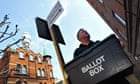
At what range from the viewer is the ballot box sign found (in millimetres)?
1728

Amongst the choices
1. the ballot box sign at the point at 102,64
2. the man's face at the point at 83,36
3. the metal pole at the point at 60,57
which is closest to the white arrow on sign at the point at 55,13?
the metal pole at the point at 60,57

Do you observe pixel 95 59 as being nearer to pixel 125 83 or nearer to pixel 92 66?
pixel 92 66

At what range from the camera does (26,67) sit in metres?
31.5

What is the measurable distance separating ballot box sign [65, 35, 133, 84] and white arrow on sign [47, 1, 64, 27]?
0.84m

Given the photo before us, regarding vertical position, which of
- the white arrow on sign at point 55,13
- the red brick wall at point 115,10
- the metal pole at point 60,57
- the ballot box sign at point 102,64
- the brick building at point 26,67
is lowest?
the ballot box sign at point 102,64

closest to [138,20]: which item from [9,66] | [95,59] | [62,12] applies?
[62,12]

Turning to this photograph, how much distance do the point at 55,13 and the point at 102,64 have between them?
3.83ft

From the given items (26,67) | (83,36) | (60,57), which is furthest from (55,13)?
(26,67)

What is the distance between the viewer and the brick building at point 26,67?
2933 cm

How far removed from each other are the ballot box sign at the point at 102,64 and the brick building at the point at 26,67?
2745 cm

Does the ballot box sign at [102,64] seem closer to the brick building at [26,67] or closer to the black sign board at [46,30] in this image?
the black sign board at [46,30]

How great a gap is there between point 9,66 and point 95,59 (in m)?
Result: 29.4

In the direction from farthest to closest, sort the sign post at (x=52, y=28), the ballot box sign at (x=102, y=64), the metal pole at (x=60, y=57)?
the sign post at (x=52, y=28) → the metal pole at (x=60, y=57) → the ballot box sign at (x=102, y=64)

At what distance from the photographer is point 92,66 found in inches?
75.3
